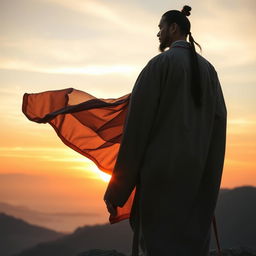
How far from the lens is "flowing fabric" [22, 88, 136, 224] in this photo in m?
5.02

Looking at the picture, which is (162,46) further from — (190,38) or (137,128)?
(137,128)

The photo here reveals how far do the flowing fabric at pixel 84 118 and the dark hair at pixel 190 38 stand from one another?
788 mm

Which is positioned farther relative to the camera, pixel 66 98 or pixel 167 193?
pixel 66 98

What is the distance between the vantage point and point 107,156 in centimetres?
518

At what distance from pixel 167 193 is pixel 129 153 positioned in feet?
1.30

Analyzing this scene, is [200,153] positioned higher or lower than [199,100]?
lower

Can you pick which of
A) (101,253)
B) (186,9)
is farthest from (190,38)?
(101,253)

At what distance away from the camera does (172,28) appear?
4.57 m

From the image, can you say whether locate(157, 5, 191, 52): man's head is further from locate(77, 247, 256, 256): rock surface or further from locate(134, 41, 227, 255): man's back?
locate(77, 247, 256, 256): rock surface

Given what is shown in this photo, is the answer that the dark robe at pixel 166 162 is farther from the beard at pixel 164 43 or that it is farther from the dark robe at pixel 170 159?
the beard at pixel 164 43

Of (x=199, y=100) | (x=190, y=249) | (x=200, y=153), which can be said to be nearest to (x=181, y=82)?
(x=199, y=100)

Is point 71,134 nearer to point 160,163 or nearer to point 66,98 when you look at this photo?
point 66,98

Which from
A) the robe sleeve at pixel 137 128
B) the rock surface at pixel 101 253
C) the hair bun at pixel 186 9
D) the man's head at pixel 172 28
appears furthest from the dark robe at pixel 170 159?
the rock surface at pixel 101 253

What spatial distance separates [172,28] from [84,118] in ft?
4.03
